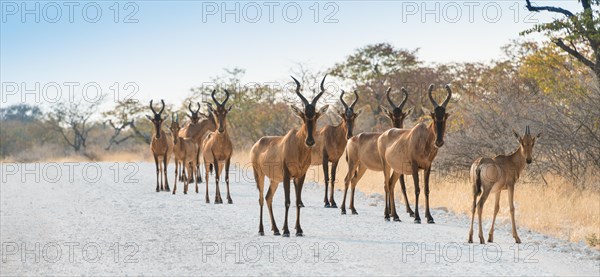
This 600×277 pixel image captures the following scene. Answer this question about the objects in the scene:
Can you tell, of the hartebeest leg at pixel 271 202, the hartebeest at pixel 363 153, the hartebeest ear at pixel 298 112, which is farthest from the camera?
the hartebeest at pixel 363 153

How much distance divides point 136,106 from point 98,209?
42.9 metres

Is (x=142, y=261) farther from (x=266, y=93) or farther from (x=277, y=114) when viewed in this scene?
(x=266, y=93)

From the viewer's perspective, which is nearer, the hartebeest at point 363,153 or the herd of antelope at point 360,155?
the herd of antelope at point 360,155

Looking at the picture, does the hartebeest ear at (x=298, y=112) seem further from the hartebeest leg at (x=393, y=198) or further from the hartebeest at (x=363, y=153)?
the hartebeest at (x=363, y=153)

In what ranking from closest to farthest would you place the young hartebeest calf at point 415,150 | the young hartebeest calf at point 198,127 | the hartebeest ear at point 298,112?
the hartebeest ear at point 298,112, the young hartebeest calf at point 415,150, the young hartebeest calf at point 198,127

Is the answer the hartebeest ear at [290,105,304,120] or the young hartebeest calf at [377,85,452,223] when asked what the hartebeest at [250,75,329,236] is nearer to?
the hartebeest ear at [290,105,304,120]

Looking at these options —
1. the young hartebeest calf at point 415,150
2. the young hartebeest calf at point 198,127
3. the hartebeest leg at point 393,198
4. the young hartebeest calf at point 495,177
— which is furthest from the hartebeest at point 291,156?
the young hartebeest calf at point 198,127

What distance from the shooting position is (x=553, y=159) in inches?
696

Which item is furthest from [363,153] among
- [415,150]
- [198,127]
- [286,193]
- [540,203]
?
[198,127]

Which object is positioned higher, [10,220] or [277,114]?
[277,114]

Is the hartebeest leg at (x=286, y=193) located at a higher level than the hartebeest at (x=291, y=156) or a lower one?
lower

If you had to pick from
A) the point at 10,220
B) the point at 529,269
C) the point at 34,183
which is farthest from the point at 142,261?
the point at 34,183

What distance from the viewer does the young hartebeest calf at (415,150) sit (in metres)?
11.6

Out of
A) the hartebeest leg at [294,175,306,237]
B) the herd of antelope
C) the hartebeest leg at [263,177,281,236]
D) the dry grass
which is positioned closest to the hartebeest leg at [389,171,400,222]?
the herd of antelope
